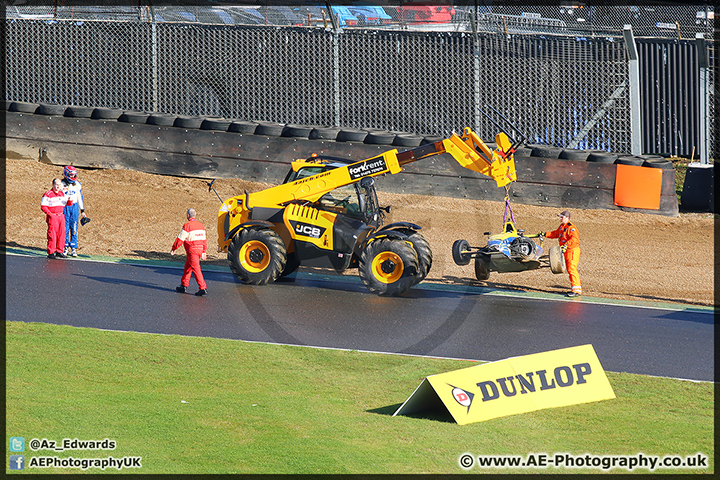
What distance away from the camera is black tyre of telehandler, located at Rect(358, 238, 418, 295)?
13180 mm

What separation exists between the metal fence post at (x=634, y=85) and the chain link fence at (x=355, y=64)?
180 millimetres

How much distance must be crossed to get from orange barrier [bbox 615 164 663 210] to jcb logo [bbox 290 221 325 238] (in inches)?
355

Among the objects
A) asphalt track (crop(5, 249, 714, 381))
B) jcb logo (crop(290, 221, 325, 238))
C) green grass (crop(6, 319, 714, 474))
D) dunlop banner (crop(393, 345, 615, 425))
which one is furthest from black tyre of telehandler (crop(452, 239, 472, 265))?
dunlop banner (crop(393, 345, 615, 425))

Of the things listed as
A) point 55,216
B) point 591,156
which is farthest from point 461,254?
point 591,156

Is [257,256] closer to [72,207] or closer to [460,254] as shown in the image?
[460,254]

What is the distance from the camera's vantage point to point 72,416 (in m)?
7.48

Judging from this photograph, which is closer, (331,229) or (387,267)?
(387,267)

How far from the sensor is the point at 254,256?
1391cm

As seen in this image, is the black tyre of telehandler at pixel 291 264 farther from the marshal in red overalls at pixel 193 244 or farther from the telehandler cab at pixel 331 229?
the marshal in red overalls at pixel 193 244

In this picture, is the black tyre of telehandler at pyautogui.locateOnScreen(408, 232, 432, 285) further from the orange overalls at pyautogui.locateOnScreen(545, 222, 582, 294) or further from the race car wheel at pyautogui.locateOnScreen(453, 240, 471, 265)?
the orange overalls at pyautogui.locateOnScreen(545, 222, 582, 294)

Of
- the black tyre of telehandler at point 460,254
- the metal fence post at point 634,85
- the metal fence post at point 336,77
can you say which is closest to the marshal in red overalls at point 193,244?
the black tyre of telehandler at point 460,254

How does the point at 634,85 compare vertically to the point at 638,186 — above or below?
above

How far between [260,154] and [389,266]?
8.35m

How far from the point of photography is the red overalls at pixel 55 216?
15.3m
